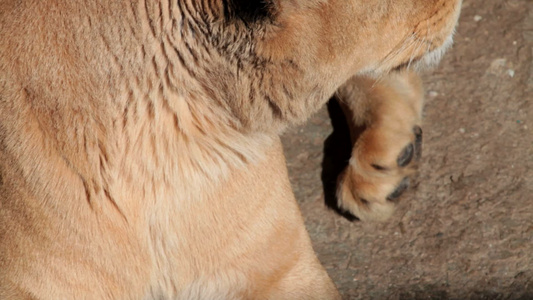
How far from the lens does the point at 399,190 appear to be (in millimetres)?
2328

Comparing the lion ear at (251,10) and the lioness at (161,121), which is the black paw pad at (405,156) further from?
the lion ear at (251,10)

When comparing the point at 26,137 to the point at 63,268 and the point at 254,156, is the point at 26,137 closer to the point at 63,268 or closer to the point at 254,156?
the point at 63,268

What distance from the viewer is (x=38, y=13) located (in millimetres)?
1478

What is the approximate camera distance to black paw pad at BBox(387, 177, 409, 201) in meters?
2.32

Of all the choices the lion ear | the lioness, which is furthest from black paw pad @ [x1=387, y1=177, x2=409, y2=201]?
the lion ear

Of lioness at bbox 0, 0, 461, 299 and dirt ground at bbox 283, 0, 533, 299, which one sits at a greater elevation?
lioness at bbox 0, 0, 461, 299

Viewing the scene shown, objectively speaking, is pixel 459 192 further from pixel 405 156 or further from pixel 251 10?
pixel 251 10

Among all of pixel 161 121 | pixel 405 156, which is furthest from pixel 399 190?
pixel 161 121

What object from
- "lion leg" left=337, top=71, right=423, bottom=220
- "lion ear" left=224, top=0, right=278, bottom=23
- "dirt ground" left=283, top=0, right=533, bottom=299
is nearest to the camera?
"lion ear" left=224, top=0, right=278, bottom=23

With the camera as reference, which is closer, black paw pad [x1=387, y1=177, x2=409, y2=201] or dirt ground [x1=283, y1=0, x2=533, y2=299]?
dirt ground [x1=283, y1=0, x2=533, y2=299]

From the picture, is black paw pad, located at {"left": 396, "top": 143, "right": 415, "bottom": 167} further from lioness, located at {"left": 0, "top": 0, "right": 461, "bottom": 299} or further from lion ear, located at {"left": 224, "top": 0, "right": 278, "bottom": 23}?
lion ear, located at {"left": 224, "top": 0, "right": 278, "bottom": 23}

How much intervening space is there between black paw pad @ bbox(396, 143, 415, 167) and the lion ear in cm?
101

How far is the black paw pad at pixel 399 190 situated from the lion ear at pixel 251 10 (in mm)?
1034

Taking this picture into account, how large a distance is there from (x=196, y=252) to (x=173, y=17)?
2.03 feet
